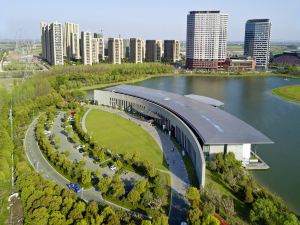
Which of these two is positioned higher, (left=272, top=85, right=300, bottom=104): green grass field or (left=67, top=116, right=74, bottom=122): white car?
(left=272, top=85, right=300, bottom=104): green grass field

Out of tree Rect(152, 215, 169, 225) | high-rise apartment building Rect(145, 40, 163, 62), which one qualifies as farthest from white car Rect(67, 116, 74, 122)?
high-rise apartment building Rect(145, 40, 163, 62)

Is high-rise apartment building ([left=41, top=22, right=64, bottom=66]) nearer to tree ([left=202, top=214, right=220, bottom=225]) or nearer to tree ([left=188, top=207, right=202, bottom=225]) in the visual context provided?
tree ([left=188, top=207, right=202, bottom=225])

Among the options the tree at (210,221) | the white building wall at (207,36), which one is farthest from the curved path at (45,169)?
the white building wall at (207,36)

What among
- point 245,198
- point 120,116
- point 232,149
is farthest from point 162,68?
point 245,198

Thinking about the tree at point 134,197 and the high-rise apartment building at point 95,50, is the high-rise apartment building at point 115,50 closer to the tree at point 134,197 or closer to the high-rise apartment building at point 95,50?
the high-rise apartment building at point 95,50

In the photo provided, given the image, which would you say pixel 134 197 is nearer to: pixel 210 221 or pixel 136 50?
pixel 210 221

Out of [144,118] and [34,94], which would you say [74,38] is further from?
[144,118]
